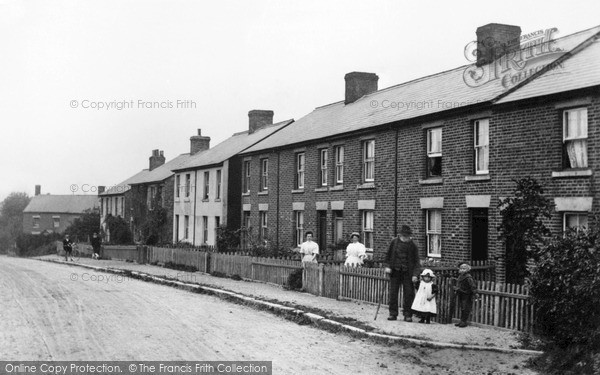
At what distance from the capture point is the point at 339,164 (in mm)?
25125

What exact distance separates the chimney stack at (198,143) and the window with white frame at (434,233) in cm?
3133

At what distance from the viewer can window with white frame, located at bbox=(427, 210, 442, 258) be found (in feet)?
63.6

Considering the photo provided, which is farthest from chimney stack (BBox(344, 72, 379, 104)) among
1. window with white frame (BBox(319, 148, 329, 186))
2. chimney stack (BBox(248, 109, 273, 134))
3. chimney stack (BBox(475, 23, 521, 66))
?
chimney stack (BBox(248, 109, 273, 134))

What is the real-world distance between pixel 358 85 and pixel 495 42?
9.93m

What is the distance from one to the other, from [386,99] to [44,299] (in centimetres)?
1610

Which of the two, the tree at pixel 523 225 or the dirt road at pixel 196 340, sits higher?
the tree at pixel 523 225

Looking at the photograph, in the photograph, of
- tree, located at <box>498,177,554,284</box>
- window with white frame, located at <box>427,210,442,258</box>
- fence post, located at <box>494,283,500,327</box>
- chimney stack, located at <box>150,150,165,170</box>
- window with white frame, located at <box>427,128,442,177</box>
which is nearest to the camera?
fence post, located at <box>494,283,500,327</box>

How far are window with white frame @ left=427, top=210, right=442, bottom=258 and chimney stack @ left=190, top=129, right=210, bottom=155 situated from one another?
31.3 meters

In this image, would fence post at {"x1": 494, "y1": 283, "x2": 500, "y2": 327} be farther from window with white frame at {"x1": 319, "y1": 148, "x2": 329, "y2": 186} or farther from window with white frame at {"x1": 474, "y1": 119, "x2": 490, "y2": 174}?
window with white frame at {"x1": 319, "y1": 148, "x2": 329, "y2": 186}

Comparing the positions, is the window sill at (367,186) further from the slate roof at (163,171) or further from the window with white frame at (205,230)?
the slate roof at (163,171)

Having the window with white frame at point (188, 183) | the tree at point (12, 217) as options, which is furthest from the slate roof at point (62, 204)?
the window with white frame at point (188, 183)

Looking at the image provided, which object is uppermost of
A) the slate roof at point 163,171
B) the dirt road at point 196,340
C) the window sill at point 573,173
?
the slate roof at point 163,171

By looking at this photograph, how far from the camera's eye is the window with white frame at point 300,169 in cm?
2808

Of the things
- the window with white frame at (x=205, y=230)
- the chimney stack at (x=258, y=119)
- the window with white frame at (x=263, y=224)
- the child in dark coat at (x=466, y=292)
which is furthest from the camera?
the chimney stack at (x=258, y=119)
